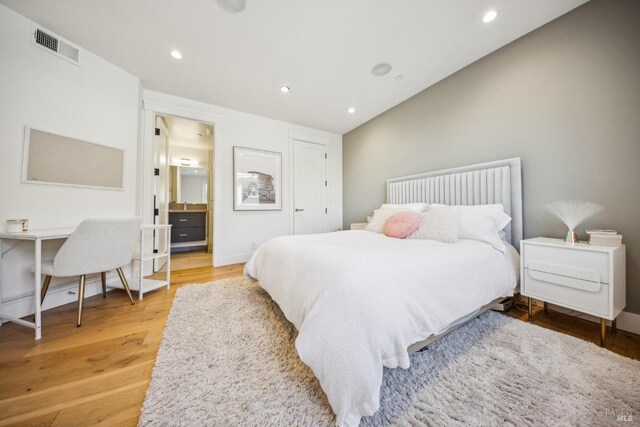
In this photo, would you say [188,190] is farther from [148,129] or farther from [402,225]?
[402,225]

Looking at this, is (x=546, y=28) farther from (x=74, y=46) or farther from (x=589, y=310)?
(x=74, y=46)

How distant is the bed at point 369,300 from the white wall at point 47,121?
2.09 meters

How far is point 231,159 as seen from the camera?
3480 millimetres

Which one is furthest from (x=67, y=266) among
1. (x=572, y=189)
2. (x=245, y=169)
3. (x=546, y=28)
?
(x=546, y=28)

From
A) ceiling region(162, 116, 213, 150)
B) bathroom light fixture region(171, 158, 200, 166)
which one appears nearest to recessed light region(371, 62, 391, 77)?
ceiling region(162, 116, 213, 150)

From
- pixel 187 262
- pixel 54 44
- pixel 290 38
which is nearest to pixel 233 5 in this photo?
pixel 290 38

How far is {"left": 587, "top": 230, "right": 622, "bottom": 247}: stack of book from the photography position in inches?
57.3

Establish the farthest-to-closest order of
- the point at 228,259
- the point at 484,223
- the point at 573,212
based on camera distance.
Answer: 1. the point at 228,259
2. the point at 484,223
3. the point at 573,212

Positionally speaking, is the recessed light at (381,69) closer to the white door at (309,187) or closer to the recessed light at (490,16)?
the recessed light at (490,16)

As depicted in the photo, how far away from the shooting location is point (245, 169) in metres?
3.59

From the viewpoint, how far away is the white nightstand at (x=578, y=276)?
135cm

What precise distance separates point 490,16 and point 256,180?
3.44m

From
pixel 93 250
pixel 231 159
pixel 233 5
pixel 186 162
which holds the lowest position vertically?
pixel 93 250

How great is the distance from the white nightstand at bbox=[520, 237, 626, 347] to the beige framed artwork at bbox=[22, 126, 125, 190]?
4.23 m
